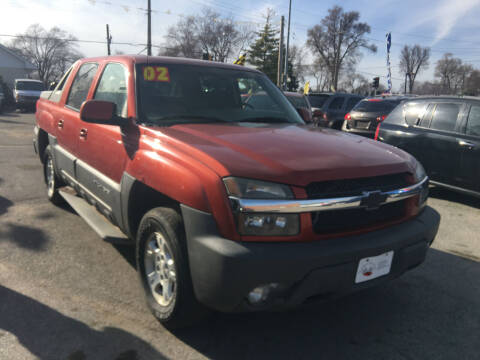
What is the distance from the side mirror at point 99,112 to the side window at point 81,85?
118 centimetres

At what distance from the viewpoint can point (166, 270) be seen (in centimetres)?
257

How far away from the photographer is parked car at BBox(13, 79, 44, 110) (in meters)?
22.8

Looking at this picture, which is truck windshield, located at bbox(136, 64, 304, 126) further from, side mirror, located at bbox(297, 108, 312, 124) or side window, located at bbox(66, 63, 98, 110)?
side window, located at bbox(66, 63, 98, 110)

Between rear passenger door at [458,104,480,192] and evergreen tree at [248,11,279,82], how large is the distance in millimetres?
49741

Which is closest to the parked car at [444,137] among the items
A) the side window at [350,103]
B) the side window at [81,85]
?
the side window at [81,85]

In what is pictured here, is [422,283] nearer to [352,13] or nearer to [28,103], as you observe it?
[28,103]

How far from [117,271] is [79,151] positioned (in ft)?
4.04

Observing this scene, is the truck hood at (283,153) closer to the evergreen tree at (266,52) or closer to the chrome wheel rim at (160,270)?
the chrome wheel rim at (160,270)

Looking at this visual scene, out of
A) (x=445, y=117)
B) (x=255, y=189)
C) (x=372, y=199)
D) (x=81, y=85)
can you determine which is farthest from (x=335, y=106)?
(x=255, y=189)

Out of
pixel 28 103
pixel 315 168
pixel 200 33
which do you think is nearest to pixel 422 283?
pixel 315 168

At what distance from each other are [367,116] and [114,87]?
26.7 ft

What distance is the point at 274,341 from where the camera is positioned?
253 cm

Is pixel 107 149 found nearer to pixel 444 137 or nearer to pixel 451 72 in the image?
pixel 444 137

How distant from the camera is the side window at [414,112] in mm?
6410
